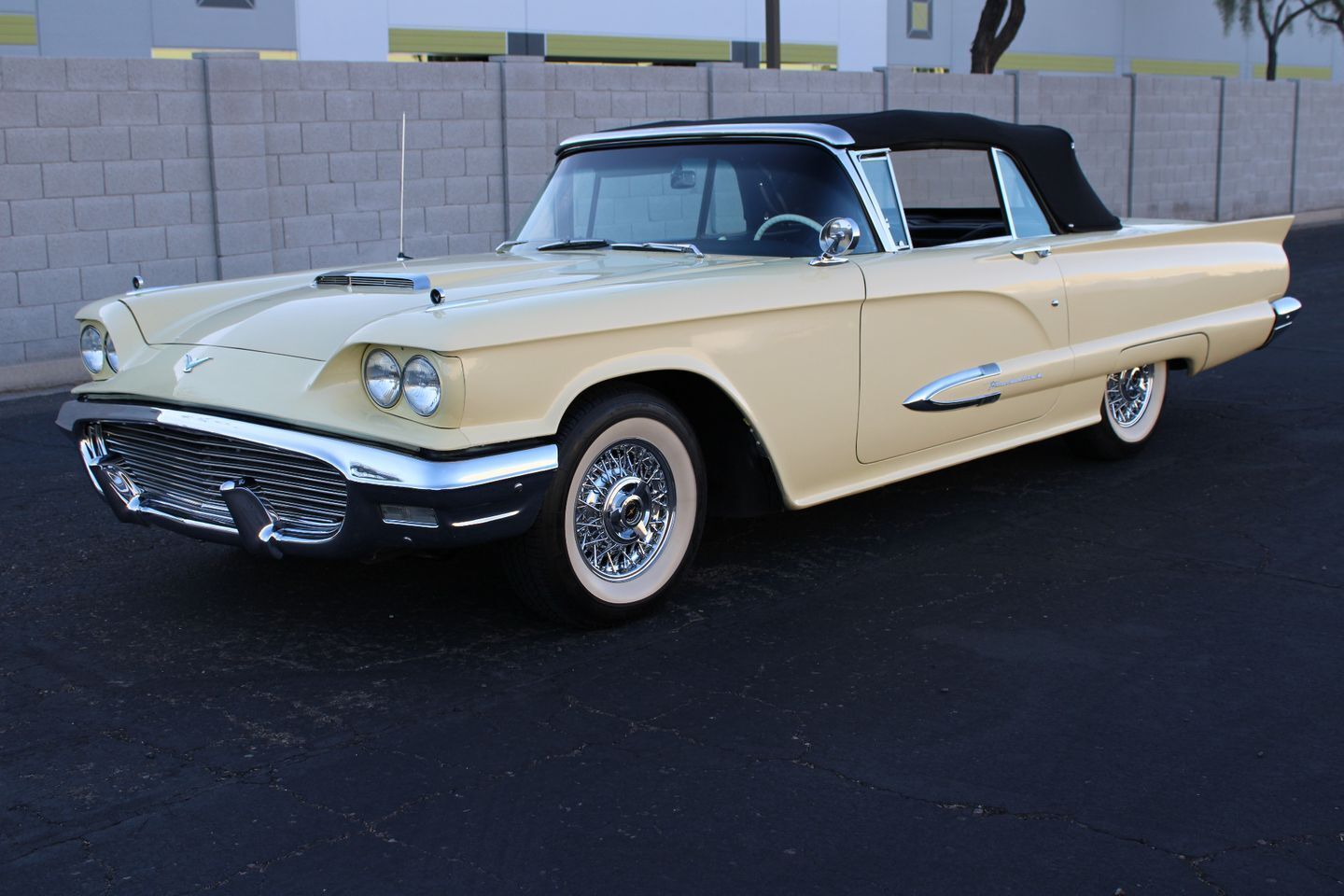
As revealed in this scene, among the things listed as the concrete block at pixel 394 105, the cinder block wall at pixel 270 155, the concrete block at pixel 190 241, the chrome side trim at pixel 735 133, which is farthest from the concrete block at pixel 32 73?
the chrome side trim at pixel 735 133

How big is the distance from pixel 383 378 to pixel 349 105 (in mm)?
8710

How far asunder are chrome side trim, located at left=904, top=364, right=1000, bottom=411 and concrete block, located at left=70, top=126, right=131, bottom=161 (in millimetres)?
7360

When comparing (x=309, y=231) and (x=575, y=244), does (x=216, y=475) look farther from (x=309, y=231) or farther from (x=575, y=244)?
(x=309, y=231)

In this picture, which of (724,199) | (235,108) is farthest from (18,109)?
(724,199)

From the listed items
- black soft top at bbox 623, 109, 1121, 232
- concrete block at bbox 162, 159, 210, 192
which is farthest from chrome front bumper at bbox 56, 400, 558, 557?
concrete block at bbox 162, 159, 210, 192

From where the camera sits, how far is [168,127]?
10.9 meters

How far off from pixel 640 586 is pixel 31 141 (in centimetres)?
738

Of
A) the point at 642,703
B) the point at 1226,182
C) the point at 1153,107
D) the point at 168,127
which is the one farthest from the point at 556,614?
the point at 1226,182

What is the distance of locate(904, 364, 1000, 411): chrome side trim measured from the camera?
207 inches

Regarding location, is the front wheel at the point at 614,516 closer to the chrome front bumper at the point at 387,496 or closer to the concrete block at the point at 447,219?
the chrome front bumper at the point at 387,496

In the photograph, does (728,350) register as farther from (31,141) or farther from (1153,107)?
(1153,107)

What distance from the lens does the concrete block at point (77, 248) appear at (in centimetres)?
1018

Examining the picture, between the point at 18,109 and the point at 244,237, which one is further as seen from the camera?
the point at 244,237

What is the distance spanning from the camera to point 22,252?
10000 millimetres
